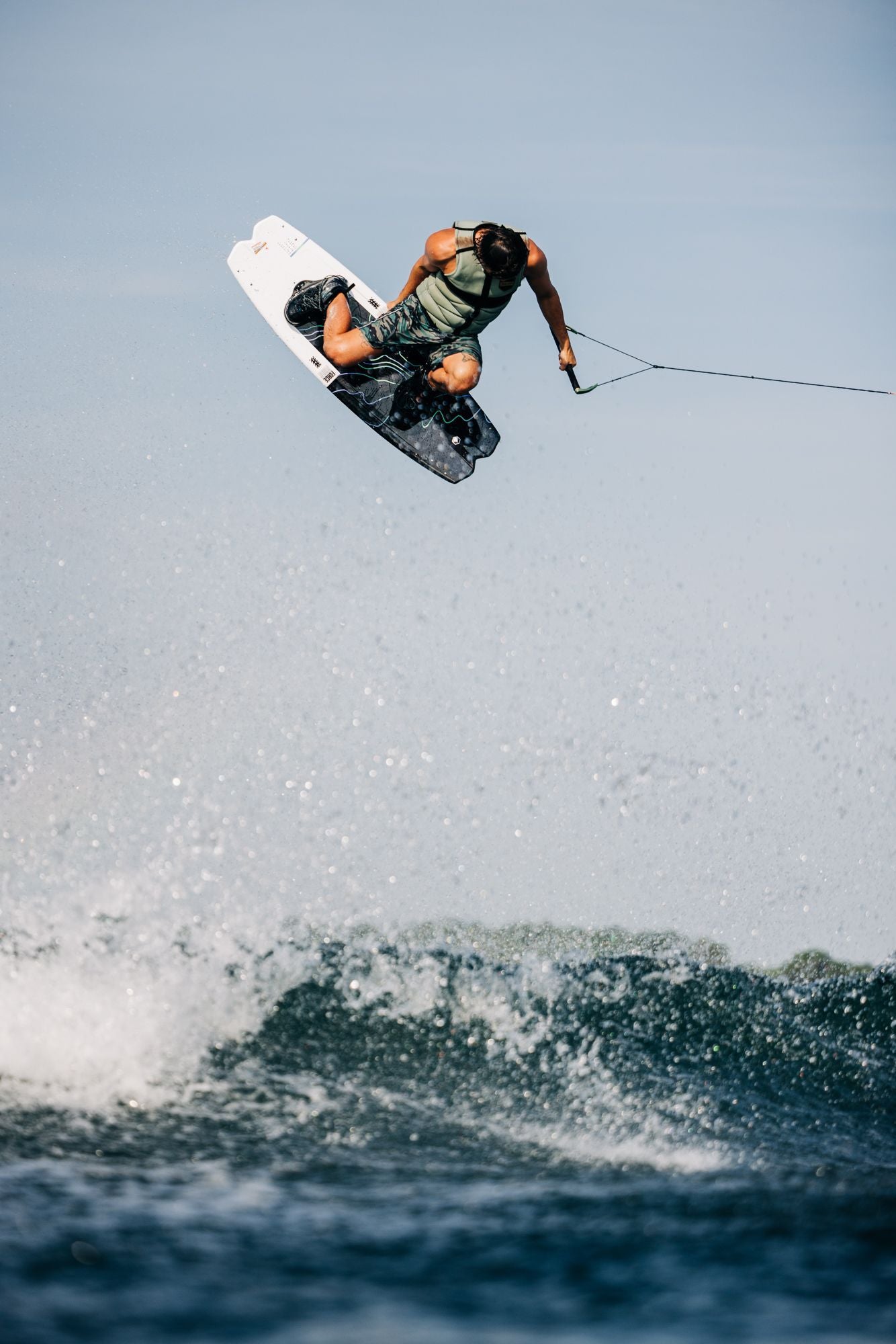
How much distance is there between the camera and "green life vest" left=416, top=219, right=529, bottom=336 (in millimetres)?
8453

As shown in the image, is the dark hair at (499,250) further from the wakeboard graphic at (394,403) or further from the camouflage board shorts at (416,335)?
the wakeboard graphic at (394,403)

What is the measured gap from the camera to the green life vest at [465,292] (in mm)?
8453

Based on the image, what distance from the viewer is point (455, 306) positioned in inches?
345

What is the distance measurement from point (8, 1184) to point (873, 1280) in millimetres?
4063

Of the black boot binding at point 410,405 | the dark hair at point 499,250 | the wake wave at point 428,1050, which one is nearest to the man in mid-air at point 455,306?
the dark hair at point 499,250

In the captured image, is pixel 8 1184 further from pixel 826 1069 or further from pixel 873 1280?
pixel 826 1069

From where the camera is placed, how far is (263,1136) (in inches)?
257

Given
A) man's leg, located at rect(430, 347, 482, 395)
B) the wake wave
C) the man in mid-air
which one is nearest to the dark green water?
the wake wave

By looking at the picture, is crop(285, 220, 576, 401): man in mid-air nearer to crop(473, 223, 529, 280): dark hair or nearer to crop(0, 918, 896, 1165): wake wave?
crop(473, 223, 529, 280): dark hair

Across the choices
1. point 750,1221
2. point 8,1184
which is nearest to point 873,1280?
point 750,1221

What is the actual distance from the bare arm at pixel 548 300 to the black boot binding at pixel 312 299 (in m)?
2.17

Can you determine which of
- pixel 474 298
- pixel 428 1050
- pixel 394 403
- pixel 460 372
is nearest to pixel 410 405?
pixel 394 403

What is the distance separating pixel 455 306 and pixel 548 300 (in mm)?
746

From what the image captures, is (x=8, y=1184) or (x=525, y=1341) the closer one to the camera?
(x=525, y=1341)
